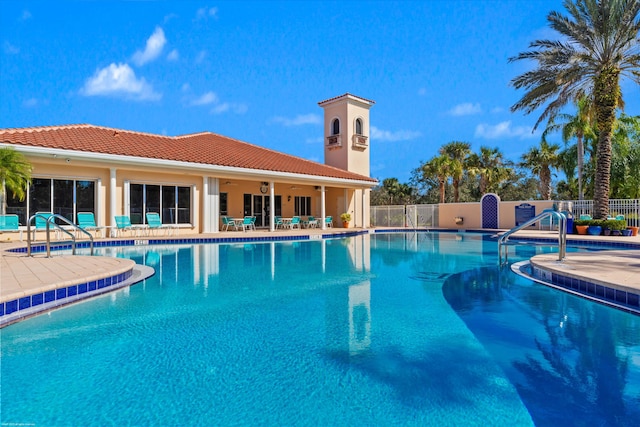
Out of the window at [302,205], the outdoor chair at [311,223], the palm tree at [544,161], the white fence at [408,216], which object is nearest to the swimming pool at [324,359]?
the outdoor chair at [311,223]

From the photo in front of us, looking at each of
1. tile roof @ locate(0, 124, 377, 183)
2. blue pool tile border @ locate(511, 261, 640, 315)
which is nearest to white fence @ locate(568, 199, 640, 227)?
tile roof @ locate(0, 124, 377, 183)

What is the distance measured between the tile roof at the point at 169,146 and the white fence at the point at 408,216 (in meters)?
3.46

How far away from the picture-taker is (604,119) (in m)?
16.2

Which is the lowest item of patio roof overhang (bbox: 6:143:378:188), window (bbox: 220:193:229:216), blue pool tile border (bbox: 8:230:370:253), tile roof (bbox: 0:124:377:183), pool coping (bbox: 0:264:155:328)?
pool coping (bbox: 0:264:155:328)

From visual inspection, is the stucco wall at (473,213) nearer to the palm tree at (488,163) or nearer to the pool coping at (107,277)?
the pool coping at (107,277)

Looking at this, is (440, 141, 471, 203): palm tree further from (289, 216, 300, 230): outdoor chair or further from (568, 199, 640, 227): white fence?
(289, 216, 300, 230): outdoor chair

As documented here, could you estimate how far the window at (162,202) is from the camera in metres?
15.8

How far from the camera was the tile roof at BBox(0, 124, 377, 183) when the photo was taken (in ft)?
45.8

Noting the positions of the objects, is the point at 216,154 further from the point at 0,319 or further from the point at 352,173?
the point at 0,319

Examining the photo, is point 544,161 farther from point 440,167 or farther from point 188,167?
point 188,167

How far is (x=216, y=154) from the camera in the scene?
1930 cm

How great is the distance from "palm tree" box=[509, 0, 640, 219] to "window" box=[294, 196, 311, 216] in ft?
43.4

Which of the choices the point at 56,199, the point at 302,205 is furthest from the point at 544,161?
the point at 56,199

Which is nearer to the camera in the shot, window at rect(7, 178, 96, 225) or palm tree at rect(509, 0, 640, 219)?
window at rect(7, 178, 96, 225)
